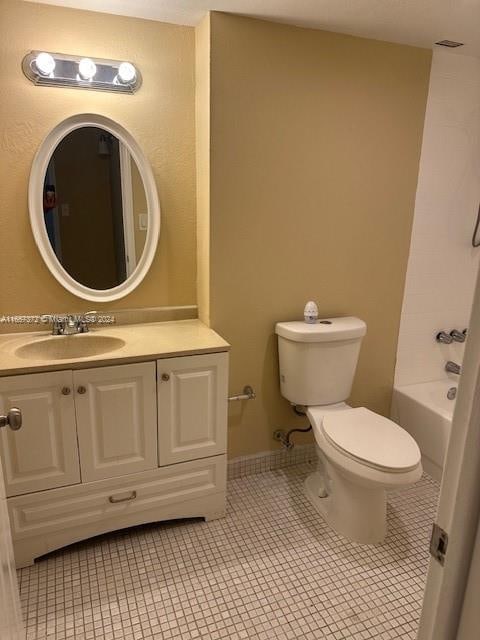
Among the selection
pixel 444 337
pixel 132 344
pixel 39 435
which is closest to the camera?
pixel 39 435

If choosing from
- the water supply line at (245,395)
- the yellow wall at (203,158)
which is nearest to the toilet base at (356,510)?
the water supply line at (245,395)

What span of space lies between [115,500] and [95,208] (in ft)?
4.06

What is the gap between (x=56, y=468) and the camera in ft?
5.49

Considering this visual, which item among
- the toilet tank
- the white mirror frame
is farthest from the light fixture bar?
the toilet tank

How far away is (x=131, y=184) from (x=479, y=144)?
1828 mm

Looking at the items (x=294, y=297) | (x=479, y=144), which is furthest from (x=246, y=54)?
(x=479, y=144)

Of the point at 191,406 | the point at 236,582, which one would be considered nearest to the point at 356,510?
the point at 236,582

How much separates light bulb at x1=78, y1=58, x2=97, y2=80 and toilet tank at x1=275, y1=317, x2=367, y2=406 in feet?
4.36

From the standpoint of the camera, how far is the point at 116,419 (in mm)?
1711

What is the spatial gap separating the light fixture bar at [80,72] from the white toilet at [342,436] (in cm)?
126

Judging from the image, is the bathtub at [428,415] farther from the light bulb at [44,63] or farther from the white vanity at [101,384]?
the light bulb at [44,63]

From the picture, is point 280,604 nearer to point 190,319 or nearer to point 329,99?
point 190,319

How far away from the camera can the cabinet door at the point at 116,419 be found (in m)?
1.65

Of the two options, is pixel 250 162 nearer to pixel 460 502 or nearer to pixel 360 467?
pixel 360 467
